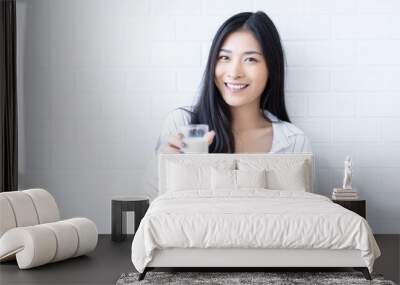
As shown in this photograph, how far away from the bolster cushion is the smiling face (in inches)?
88.8

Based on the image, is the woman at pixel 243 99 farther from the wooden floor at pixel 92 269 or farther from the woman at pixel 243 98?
the wooden floor at pixel 92 269

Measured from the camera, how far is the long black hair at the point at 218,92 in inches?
279

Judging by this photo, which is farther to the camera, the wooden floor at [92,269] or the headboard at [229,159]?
the headboard at [229,159]

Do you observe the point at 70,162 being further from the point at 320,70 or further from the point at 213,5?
the point at 320,70

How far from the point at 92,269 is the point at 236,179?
61.5 inches

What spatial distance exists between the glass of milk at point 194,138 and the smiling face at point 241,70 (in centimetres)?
40

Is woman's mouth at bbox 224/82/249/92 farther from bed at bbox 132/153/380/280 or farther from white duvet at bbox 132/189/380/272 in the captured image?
white duvet at bbox 132/189/380/272

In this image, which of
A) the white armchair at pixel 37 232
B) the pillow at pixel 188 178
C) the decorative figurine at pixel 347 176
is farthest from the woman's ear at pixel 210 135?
the white armchair at pixel 37 232

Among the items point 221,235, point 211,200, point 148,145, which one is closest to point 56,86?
point 148,145

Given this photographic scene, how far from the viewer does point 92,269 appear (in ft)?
17.9

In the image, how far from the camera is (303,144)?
283 inches

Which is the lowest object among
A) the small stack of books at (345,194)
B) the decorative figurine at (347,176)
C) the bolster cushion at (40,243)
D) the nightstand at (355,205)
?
the bolster cushion at (40,243)

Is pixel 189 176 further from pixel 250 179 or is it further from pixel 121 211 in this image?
pixel 121 211

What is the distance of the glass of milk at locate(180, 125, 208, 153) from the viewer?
705cm
